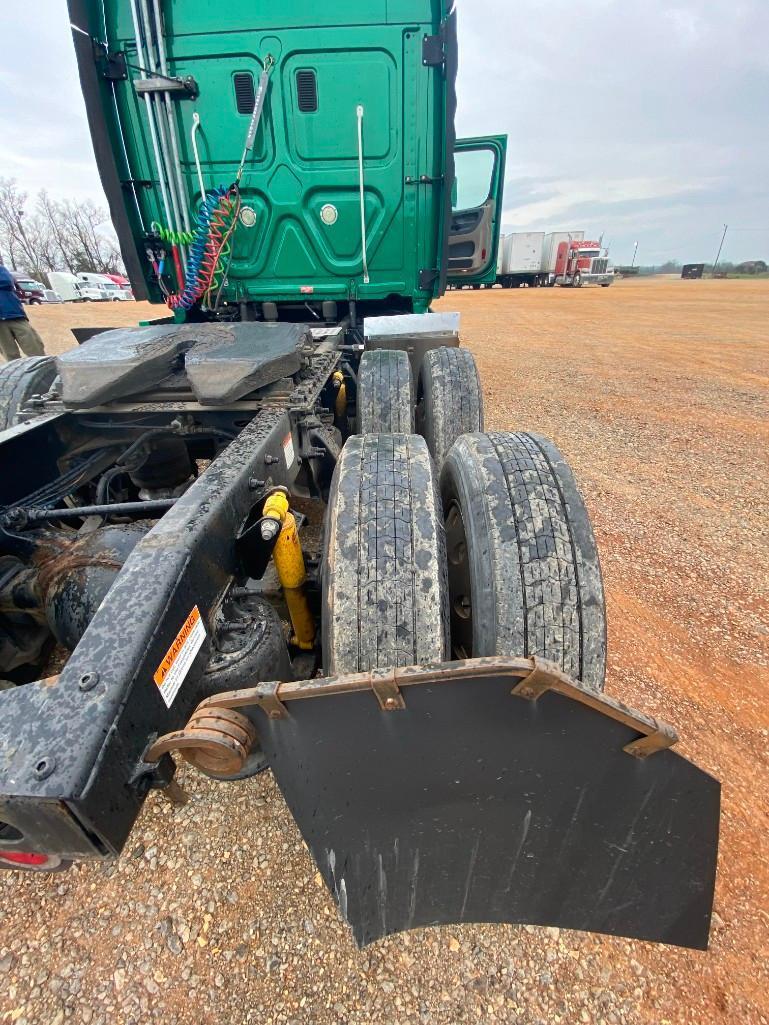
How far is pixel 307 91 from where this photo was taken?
377cm

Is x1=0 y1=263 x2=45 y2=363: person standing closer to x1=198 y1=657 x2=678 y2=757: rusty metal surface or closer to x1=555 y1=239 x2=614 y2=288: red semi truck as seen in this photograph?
x1=198 y1=657 x2=678 y2=757: rusty metal surface

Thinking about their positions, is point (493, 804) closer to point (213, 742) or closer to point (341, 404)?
point (213, 742)

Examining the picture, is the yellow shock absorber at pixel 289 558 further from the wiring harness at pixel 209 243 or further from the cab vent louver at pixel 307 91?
the cab vent louver at pixel 307 91

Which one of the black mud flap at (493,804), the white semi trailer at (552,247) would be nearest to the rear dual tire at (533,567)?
the black mud flap at (493,804)

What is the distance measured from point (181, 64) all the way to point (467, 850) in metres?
5.11

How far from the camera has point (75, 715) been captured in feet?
2.91

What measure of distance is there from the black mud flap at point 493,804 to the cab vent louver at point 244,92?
177 inches

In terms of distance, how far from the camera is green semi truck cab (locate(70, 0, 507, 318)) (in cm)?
359

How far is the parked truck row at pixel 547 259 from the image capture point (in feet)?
127

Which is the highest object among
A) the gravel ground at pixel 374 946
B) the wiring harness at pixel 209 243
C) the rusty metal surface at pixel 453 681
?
the wiring harness at pixel 209 243

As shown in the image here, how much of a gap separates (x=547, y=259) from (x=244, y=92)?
139ft

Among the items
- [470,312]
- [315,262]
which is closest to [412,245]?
[315,262]

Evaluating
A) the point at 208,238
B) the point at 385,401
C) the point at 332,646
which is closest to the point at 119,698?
the point at 332,646

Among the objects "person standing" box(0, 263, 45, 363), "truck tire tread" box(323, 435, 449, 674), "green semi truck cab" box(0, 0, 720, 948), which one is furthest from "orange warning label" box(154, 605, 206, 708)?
"person standing" box(0, 263, 45, 363)
